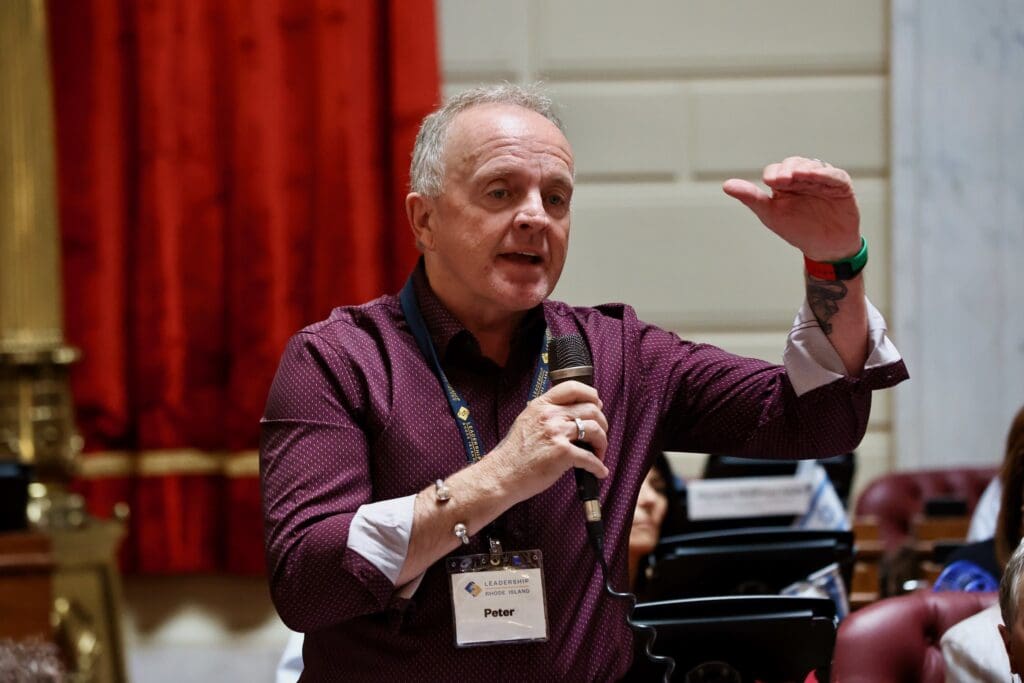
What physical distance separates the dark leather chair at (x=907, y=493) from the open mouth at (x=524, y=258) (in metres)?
2.98

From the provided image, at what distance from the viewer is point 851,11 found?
5117 millimetres

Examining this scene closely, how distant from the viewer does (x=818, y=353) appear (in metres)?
1.90

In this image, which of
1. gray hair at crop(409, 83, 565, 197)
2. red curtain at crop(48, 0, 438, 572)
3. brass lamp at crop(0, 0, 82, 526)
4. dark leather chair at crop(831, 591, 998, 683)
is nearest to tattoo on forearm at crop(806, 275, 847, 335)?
gray hair at crop(409, 83, 565, 197)

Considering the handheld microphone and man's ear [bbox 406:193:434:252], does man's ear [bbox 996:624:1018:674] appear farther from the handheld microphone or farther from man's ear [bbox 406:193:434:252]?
A: man's ear [bbox 406:193:434:252]

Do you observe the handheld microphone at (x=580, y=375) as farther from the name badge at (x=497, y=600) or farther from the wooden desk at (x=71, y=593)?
the wooden desk at (x=71, y=593)

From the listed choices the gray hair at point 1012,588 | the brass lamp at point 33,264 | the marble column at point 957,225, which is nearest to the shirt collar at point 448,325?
the gray hair at point 1012,588

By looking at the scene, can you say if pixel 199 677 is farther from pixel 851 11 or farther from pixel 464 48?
pixel 851 11

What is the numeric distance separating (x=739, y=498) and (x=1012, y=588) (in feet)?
5.10

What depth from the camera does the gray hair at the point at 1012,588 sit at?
6.02 ft

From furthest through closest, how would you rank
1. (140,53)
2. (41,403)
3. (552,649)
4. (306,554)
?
1. (140,53)
2. (41,403)
3. (552,649)
4. (306,554)

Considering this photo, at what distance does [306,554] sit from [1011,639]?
3.45 feet

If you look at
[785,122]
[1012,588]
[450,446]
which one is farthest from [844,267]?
[785,122]

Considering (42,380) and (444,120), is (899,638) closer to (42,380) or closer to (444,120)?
(444,120)

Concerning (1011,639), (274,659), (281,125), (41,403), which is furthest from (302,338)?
(274,659)
